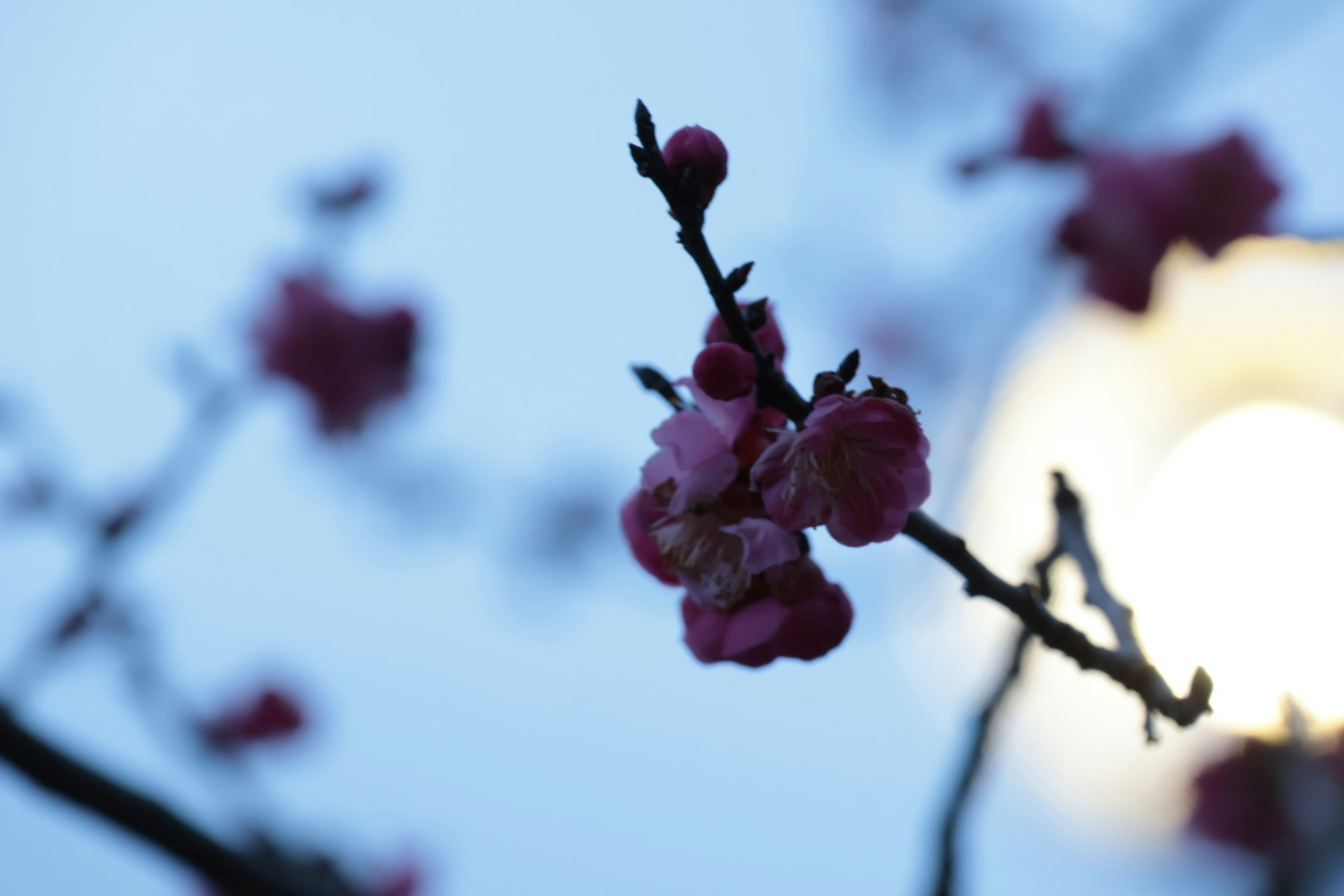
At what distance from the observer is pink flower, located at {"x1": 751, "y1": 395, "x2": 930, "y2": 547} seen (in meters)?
0.65

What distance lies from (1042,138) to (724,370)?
65.8 inches

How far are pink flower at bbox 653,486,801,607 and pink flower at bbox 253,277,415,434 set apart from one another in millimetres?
2128

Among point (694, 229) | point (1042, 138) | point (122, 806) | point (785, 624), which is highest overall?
point (1042, 138)

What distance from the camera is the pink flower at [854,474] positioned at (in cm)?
65

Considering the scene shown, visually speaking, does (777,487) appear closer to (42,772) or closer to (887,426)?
(887,426)

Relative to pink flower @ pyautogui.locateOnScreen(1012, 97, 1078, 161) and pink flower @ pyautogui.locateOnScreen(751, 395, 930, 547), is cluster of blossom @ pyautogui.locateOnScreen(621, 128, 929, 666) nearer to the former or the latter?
pink flower @ pyautogui.locateOnScreen(751, 395, 930, 547)

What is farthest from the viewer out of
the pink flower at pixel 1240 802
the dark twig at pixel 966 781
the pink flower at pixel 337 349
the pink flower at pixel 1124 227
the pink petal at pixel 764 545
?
the pink flower at pixel 1240 802

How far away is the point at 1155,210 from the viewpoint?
78.2 inches

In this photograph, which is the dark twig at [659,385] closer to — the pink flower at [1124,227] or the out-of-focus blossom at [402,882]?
the pink flower at [1124,227]

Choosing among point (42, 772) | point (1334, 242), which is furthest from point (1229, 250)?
point (42, 772)

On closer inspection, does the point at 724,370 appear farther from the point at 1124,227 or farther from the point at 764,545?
the point at 1124,227

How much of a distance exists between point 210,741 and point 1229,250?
2504mm

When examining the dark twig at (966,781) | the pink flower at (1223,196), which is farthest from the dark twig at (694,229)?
the pink flower at (1223,196)

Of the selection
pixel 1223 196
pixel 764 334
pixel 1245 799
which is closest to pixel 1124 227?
pixel 1223 196
